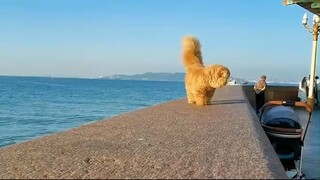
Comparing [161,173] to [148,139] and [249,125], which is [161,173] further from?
[249,125]

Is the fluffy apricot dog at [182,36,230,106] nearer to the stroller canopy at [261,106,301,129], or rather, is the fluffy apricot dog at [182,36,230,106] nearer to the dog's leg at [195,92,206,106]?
the dog's leg at [195,92,206,106]

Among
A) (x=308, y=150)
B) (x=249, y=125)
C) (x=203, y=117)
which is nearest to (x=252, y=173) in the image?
(x=249, y=125)

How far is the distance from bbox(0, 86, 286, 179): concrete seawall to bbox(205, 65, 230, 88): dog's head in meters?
3.89

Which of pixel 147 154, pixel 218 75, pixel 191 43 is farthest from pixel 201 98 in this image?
pixel 147 154

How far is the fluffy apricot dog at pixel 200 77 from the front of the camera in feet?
31.1

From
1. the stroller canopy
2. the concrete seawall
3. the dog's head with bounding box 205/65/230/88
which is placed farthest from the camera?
the dog's head with bounding box 205/65/230/88

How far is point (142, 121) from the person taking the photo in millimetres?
6141

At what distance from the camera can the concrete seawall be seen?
2934mm

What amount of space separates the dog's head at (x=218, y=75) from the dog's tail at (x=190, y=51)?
1.57m

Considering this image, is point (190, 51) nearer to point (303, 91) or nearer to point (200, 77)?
point (200, 77)

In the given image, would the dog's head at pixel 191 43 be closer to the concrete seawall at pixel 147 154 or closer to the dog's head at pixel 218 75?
the dog's head at pixel 218 75

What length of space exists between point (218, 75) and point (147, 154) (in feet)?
19.9

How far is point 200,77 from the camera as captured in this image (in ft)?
32.2

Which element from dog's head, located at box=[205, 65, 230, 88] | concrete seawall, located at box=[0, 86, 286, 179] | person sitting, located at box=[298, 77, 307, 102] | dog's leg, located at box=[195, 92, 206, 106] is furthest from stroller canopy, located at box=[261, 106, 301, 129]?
person sitting, located at box=[298, 77, 307, 102]
